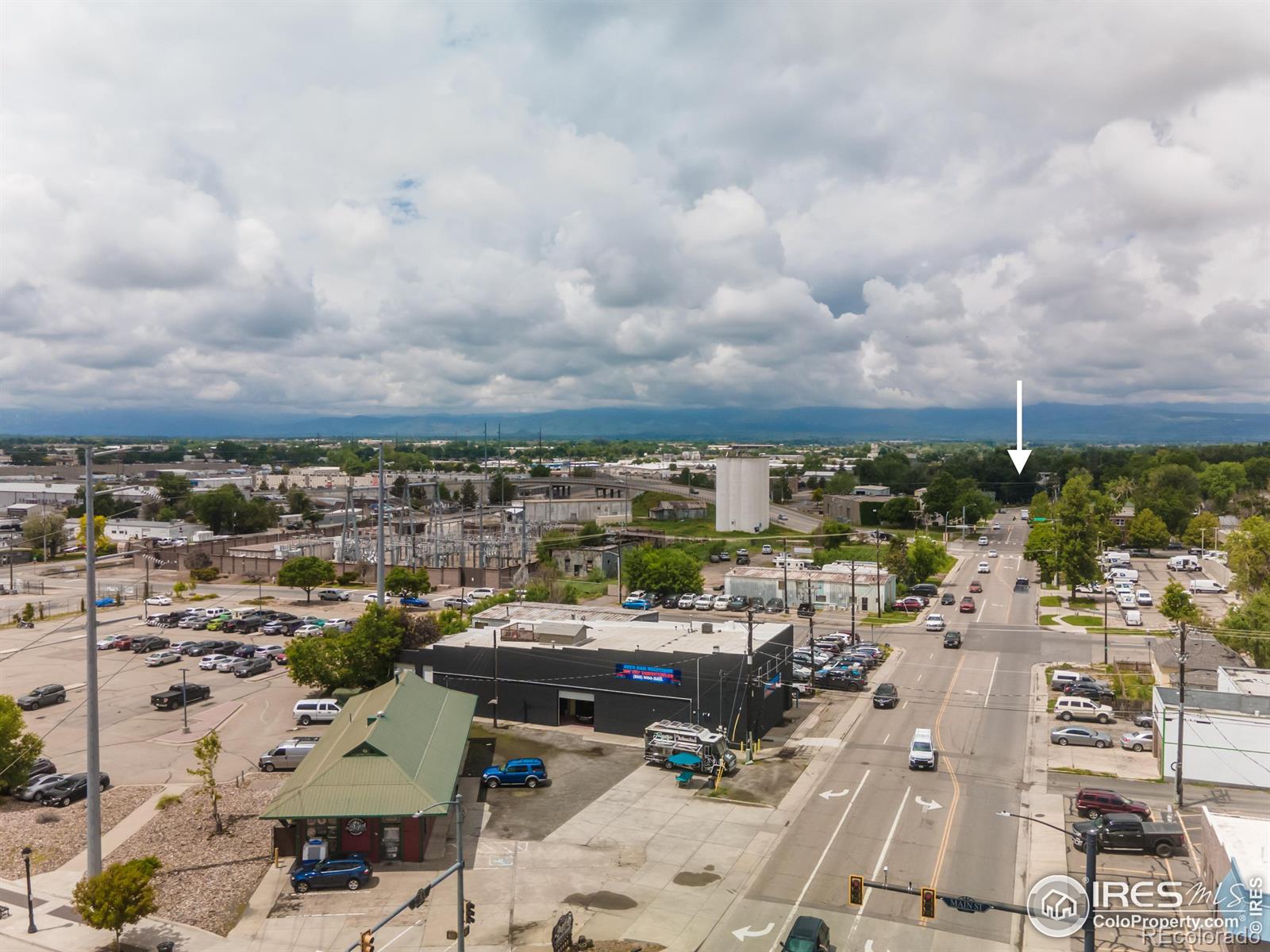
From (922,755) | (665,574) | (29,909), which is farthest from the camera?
(665,574)

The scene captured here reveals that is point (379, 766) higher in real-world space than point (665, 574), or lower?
higher

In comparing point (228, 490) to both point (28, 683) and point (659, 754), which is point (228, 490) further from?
point (659, 754)

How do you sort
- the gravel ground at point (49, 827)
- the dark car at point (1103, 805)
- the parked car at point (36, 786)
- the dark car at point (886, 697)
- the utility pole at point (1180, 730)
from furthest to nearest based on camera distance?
the dark car at point (886, 697)
the parked car at point (36, 786)
the utility pole at point (1180, 730)
the dark car at point (1103, 805)
the gravel ground at point (49, 827)

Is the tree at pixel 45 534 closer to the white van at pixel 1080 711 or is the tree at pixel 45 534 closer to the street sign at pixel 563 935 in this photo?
the street sign at pixel 563 935

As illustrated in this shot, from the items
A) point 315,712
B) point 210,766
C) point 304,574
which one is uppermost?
point 210,766

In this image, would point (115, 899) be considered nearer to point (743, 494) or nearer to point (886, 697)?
point (886, 697)

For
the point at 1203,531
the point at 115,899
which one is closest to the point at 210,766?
the point at 115,899

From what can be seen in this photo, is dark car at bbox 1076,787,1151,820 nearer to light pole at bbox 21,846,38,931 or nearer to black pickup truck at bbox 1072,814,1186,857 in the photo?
black pickup truck at bbox 1072,814,1186,857

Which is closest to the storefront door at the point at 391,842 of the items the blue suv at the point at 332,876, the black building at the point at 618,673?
the blue suv at the point at 332,876
